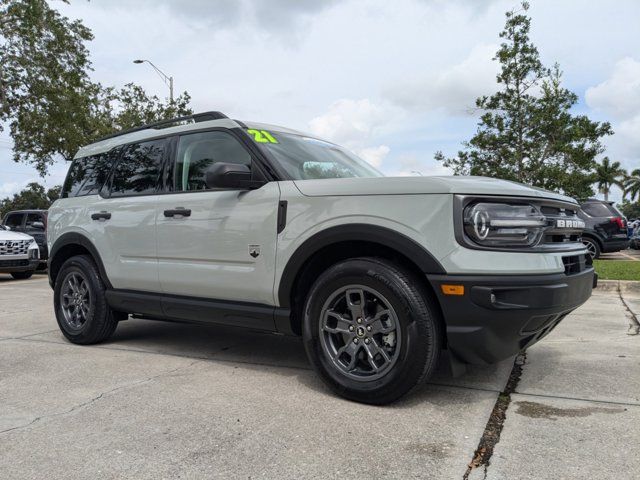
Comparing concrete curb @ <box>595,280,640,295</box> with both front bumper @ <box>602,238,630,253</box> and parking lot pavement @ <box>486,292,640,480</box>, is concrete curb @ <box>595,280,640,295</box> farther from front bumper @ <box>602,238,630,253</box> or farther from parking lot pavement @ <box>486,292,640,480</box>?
front bumper @ <box>602,238,630,253</box>

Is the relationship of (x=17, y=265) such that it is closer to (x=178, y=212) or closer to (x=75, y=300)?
(x=75, y=300)

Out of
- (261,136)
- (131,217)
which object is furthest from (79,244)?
(261,136)

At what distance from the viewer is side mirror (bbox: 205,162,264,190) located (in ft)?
11.7

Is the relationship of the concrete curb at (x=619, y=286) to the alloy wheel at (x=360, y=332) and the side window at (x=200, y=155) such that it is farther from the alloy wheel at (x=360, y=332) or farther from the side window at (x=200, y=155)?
the side window at (x=200, y=155)

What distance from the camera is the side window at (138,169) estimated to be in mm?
4656

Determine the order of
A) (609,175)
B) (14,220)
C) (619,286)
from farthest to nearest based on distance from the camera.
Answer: (609,175) → (14,220) → (619,286)

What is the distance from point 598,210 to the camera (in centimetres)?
1403

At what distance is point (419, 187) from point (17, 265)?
41.4 feet

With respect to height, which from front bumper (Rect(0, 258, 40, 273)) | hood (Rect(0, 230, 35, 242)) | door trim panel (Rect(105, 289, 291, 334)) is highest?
hood (Rect(0, 230, 35, 242))

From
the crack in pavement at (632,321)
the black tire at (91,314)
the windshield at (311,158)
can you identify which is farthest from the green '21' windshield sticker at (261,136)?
the crack in pavement at (632,321)

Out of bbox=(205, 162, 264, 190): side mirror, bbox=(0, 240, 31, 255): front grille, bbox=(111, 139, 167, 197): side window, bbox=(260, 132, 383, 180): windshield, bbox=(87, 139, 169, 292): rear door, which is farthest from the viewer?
bbox=(0, 240, 31, 255): front grille

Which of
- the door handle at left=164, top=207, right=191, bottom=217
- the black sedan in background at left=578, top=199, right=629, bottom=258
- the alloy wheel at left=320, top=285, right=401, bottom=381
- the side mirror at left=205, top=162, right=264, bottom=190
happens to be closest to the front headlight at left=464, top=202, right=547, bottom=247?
the alloy wheel at left=320, top=285, right=401, bottom=381

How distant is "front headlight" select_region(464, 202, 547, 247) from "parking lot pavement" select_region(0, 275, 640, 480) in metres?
0.98

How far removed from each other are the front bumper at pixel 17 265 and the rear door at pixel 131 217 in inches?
362
